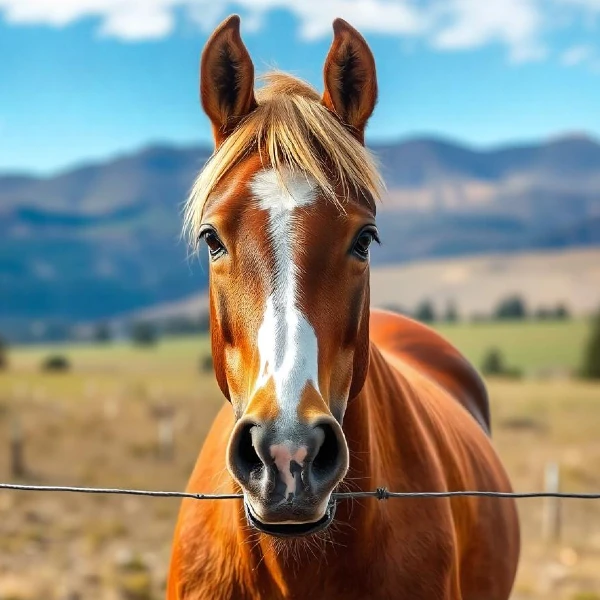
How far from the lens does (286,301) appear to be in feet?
7.45

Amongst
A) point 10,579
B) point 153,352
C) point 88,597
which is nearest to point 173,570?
point 88,597

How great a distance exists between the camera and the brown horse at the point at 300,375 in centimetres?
212

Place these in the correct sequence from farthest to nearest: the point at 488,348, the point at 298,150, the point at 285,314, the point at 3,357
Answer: the point at 488,348 → the point at 3,357 → the point at 298,150 → the point at 285,314

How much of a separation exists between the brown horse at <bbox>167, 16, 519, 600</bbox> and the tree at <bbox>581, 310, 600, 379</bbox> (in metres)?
52.4

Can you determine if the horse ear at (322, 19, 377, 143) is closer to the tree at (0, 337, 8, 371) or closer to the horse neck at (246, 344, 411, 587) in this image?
the horse neck at (246, 344, 411, 587)

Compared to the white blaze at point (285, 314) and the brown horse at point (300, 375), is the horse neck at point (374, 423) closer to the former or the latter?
the brown horse at point (300, 375)

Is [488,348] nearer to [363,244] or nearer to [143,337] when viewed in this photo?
[143,337]

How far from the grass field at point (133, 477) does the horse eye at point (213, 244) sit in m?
7.67

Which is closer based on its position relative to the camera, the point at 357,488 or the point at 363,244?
the point at 363,244

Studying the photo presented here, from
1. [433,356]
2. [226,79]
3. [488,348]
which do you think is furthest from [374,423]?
[488,348]

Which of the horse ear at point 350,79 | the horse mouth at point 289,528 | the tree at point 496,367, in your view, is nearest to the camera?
the horse mouth at point 289,528

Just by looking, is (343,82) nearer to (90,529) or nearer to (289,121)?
(289,121)

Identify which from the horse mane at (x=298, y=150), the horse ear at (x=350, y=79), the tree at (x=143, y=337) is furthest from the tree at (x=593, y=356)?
the tree at (x=143, y=337)

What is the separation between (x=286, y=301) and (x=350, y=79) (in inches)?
37.6
